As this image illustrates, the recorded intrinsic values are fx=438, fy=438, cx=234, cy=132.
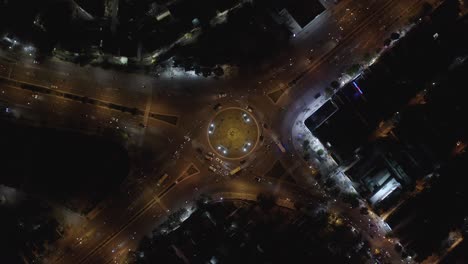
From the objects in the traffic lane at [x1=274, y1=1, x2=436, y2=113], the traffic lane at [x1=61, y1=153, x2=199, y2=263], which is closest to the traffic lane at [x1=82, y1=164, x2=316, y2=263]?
the traffic lane at [x1=61, y1=153, x2=199, y2=263]

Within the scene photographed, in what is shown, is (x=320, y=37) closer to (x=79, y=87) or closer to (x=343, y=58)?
(x=343, y=58)

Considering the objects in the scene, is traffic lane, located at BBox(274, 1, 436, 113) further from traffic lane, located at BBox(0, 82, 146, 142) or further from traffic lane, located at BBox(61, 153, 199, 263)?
traffic lane, located at BBox(61, 153, 199, 263)

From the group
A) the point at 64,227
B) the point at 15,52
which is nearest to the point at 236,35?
the point at 15,52

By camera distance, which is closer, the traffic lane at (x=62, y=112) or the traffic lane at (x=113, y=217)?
the traffic lane at (x=62, y=112)

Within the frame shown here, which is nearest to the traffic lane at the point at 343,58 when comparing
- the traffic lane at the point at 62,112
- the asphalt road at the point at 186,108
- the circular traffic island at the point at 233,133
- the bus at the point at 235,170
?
the asphalt road at the point at 186,108

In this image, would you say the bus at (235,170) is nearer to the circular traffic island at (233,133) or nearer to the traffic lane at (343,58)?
the circular traffic island at (233,133)
